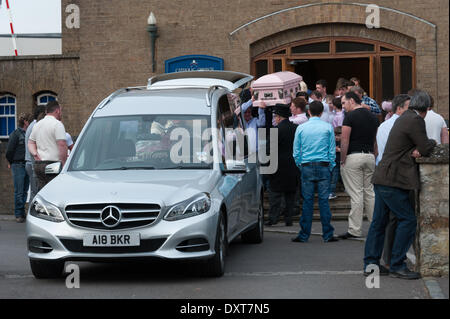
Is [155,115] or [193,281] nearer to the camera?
[193,281]

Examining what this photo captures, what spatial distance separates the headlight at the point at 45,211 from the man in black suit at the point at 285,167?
5.77m

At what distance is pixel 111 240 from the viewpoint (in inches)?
345

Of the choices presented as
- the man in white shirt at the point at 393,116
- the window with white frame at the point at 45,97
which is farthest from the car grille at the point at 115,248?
the window with white frame at the point at 45,97

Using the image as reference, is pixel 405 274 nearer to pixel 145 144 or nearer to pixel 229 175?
pixel 229 175

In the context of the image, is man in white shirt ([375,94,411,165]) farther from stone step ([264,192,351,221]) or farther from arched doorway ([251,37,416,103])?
arched doorway ([251,37,416,103])

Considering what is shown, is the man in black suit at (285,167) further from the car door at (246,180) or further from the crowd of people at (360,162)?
the car door at (246,180)

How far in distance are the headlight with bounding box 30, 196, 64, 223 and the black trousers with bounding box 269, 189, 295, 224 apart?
5.92m

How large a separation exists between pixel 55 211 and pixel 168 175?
1.23 m

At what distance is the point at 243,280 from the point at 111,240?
141cm

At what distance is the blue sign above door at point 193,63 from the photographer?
21.5 metres

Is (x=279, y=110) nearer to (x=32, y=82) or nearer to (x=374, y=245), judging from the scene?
(x=374, y=245)

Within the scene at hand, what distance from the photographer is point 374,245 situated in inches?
365

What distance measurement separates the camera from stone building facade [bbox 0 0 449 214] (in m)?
20.6
